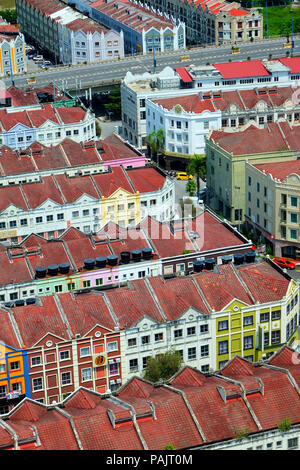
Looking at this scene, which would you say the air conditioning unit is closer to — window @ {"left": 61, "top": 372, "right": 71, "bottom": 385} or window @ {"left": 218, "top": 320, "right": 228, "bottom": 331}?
window @ {"left": 61, "top": 372, "right": 71, "bottom": 385}

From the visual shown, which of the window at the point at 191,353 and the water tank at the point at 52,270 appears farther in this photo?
the water tank at the point at 52,270

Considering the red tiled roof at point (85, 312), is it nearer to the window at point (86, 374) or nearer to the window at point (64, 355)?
the window at point (64, 355)

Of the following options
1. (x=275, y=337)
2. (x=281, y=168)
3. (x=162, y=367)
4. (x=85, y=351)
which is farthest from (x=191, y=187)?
(x=162, y=367)

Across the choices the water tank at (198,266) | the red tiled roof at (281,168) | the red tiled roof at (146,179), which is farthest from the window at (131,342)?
the red tiled roof at (281,168)

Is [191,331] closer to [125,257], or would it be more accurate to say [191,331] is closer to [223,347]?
[223,347]
